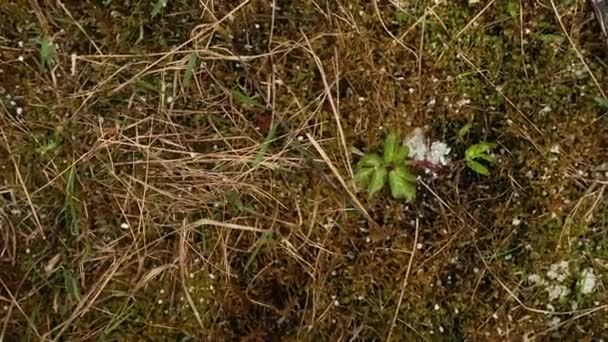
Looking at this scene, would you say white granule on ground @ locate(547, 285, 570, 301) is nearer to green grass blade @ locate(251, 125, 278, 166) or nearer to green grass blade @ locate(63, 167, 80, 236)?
green grass blade @ locate(251, 125, 278, 166)

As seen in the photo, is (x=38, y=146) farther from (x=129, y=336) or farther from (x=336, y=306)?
(x=336, y=306)

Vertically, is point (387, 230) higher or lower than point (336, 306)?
higher

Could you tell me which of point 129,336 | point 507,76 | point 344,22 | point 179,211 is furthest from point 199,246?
point 507,76

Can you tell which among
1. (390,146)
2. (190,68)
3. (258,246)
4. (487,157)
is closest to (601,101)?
(487,157)

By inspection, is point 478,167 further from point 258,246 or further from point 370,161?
point 258,246

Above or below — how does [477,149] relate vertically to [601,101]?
below

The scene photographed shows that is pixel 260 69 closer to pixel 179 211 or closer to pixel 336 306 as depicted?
pixel 179 211

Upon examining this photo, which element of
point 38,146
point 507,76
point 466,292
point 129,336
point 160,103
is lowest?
point 129,336
